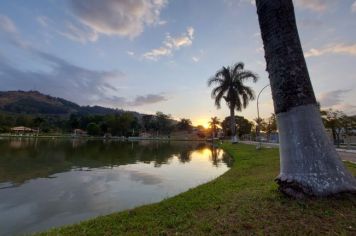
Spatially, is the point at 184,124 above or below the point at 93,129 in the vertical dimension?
above

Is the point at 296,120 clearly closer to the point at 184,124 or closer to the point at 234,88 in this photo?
the point at 234,88

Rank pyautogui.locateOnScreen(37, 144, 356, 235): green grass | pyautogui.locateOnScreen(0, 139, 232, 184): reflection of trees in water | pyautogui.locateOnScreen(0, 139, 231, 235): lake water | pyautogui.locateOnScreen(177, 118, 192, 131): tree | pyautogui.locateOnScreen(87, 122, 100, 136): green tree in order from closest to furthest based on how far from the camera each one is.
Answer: pyautogui.locateOnScreen(37, 144, 356, 235): green grass → pyautogui.locateOnScreen(0, 139, 231, 235): lake water → pyautogui.locateOnScreen(0, 139, 232, 184): reflection of trees in water → pyautogui.locateOnScreen(87, 122, 100, 136): green tree → pyautogui.locateOnScreen(177, 118, 192, 131): tree

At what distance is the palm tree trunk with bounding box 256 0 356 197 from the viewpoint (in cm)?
526

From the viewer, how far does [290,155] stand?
18.2 ft

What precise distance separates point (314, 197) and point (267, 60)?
10.0 ft

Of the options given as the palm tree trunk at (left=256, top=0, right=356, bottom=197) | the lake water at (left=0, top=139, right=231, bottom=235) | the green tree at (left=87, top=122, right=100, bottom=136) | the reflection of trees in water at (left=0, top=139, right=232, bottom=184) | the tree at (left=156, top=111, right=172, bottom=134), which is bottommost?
the lake water at (left=0, top=139, right=231, bottom=235)

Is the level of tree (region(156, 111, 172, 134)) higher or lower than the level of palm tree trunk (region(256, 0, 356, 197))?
higher

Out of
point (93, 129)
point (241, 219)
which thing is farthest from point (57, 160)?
point (93, 129)

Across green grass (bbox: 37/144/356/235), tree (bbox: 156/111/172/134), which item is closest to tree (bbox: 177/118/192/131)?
tree (bbox: 156/111/172/134)

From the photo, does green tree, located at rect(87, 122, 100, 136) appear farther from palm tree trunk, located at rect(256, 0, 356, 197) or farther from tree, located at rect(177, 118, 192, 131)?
palm tree trunk, located at rect(256, 0, 356, 197)

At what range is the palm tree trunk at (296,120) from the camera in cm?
526

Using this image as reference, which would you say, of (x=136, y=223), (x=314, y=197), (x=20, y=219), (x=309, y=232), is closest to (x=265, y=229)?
(x=309, y=232)

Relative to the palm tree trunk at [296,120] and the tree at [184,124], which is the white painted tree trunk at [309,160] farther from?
the tree at [184,124]

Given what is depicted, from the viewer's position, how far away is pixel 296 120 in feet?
17.9
